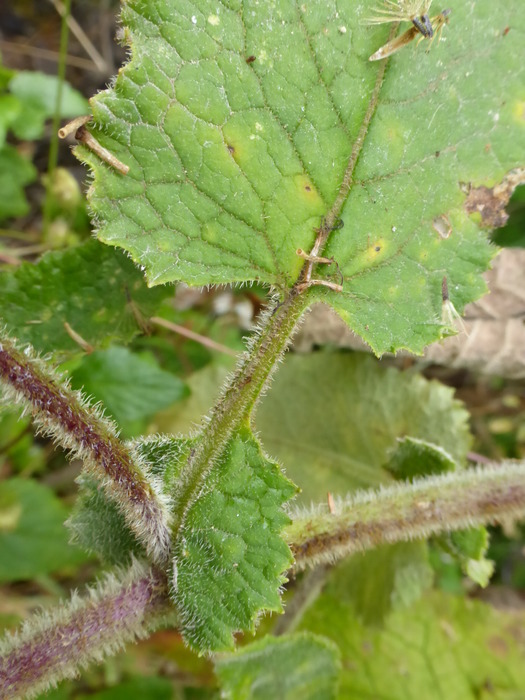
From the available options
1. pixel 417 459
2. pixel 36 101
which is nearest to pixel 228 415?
pixel 417 459

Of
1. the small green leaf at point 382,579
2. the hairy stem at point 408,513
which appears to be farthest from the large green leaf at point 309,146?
the small green leaf at point 382,579

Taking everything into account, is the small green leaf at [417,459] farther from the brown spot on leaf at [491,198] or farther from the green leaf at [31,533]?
the green leaf at [31,533]

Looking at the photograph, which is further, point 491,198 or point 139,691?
point 139,691

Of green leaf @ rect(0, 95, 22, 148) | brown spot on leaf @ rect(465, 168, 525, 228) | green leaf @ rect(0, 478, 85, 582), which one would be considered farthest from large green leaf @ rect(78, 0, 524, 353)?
green leaf @ rect(0, 478, 85, 582)

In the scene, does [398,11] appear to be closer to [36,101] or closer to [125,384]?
[125,384]

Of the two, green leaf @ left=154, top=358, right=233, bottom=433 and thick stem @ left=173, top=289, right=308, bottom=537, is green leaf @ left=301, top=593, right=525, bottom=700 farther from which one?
thick stem @ left=173, top=289, right=308, bottom=537

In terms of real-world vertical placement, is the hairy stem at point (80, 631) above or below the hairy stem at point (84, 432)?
below

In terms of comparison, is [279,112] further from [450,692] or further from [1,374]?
[450,692]
